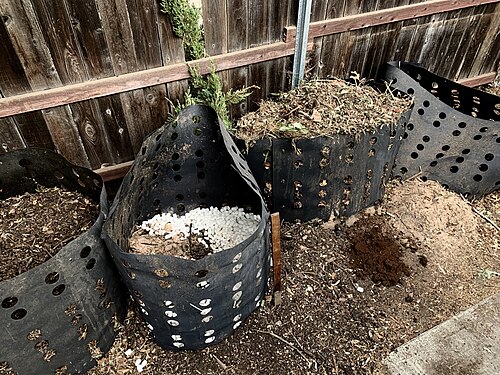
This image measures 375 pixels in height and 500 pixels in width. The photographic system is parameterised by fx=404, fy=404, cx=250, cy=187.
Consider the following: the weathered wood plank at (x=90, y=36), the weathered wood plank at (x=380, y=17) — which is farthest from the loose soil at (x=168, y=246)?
the weathered wood plank at (x=380, y=17)

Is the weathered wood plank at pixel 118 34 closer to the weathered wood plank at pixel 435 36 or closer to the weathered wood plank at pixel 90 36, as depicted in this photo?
the weathered wood plank at pixel 90 36

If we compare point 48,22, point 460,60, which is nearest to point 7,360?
point 48,22

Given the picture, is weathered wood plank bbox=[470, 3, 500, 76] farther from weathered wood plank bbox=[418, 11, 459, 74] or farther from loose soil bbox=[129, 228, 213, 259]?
loose soil bbox=[129, 228, 213, 259]

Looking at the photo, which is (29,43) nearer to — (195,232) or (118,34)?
(118,34)

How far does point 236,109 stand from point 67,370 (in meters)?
2.02

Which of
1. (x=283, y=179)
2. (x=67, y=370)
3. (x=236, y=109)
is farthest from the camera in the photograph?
(x=236, y=109)

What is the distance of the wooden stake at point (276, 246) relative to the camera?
6.71ft

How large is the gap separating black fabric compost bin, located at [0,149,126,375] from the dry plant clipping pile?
1062 mm

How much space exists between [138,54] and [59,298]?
1482mm

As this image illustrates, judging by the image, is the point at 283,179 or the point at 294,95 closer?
the point at 283,179

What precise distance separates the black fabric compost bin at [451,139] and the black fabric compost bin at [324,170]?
1.37 feet

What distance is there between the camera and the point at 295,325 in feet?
7.77

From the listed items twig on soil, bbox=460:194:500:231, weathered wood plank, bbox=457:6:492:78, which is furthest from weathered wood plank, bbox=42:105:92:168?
weathered wood plank, bbox=457:6:492:78

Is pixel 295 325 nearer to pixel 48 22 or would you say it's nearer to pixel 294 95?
pixel 294 95
